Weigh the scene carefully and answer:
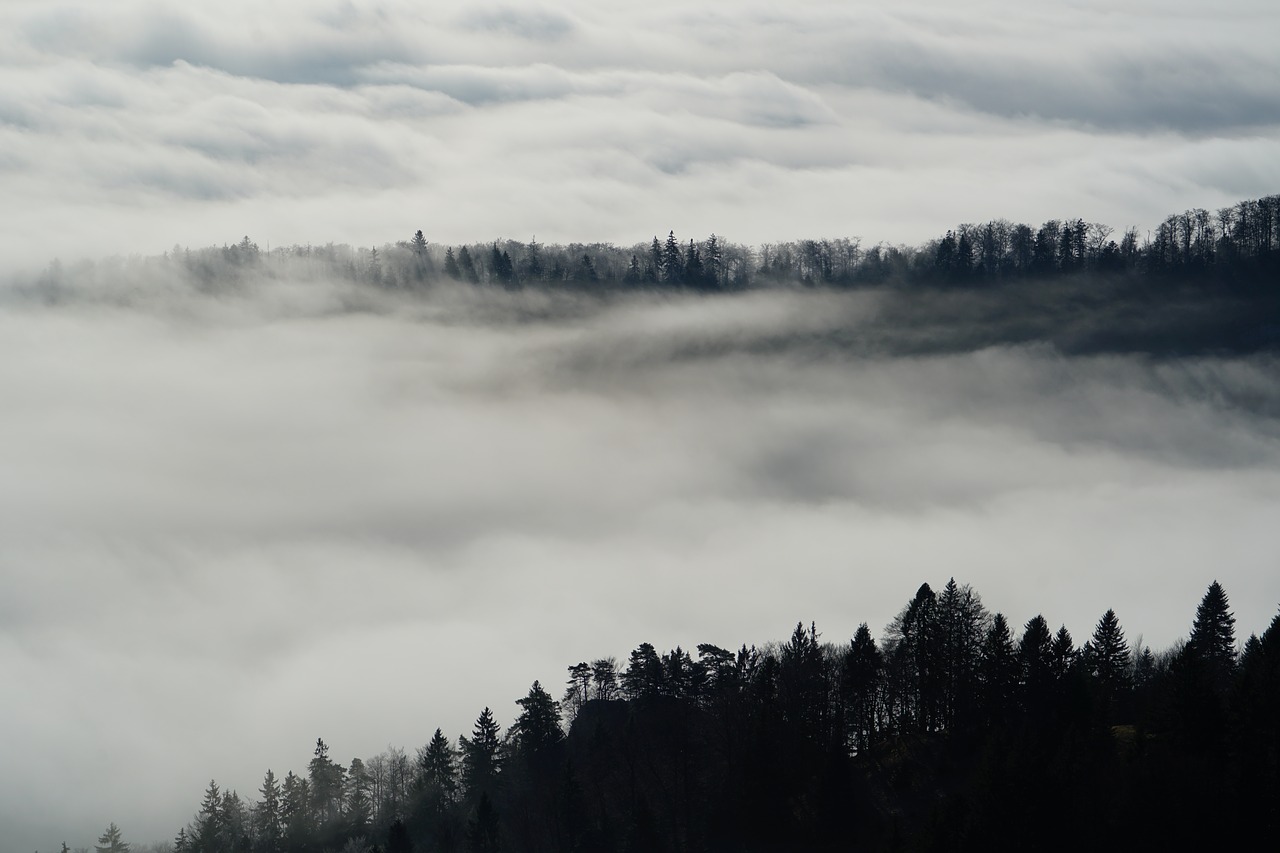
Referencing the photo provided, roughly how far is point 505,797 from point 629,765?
1369 cm

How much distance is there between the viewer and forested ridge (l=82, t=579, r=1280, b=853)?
65812mm

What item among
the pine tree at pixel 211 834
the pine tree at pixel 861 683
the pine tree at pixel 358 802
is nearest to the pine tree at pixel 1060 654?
the pine tree at pixel 861 683

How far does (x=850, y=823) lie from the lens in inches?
3199

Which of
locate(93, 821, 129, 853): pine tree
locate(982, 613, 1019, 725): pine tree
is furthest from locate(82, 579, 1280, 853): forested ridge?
locate(93, 821, 129, 853): pine tree

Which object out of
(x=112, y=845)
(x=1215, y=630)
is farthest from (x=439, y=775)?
(x=1215, y=630)

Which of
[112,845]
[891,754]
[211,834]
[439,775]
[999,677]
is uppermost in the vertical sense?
[999,677]

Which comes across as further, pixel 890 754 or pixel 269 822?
pixel 269 822

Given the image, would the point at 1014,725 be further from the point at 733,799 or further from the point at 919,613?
the point at 733,799

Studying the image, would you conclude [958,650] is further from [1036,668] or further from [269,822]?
[269,822]

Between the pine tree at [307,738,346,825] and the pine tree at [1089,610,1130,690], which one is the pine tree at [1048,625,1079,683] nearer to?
the pine tree at [1089,610,1130,690]

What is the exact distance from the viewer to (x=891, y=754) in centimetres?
8900

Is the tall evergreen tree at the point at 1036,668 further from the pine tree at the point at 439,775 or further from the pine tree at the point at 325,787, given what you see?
the pine tree at the point at 325,787

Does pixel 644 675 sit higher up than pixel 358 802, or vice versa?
pixel 644 675

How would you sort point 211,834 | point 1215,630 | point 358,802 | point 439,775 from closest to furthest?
point 1215,630 < point 439,775 < point 211,834 < point 358,802
